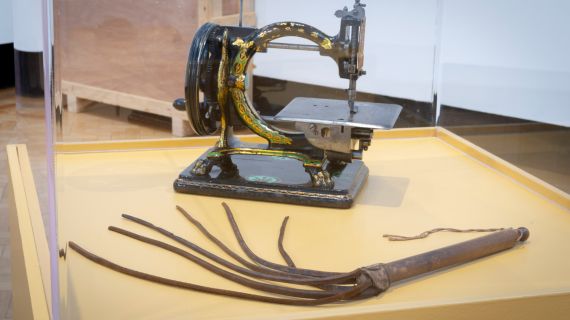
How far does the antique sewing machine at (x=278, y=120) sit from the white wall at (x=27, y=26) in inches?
15.0

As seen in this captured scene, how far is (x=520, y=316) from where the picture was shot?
1455 mm

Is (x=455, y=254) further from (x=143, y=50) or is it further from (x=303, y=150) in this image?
(x=143, y=50)

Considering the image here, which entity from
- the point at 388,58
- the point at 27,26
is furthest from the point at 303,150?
the point at 388,58

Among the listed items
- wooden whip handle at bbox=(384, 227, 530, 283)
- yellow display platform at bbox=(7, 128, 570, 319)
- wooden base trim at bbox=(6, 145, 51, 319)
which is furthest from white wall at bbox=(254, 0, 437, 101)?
wooden whip handle at bbox=(384, 227, 530, 283)

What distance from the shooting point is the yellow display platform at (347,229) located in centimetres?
141

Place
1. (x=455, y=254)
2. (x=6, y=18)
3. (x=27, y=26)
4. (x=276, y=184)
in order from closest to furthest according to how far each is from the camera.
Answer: (x=455, y=254)
(x=27, y=26)
(x=276, y=184)
(x=6, y=18)

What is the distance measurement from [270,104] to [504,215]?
1195 millimetres

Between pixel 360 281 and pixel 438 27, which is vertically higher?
pixel 438 27

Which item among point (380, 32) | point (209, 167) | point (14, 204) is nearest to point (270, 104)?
point (380, 32)

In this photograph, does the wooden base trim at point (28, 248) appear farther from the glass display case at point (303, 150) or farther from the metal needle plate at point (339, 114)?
the metal needle plate at point (339, 114)

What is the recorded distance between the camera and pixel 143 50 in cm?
290

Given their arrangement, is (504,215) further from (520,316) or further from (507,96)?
(507,96)

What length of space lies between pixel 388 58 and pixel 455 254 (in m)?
1.50

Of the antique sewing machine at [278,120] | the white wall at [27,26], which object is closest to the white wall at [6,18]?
the white wall at [27,26]
